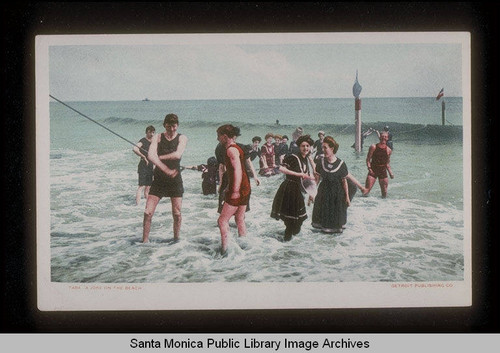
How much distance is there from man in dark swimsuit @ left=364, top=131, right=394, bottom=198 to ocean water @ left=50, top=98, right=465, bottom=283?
0.03m

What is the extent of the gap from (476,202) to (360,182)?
0.62 m

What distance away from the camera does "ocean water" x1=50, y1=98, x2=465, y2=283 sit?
214cm

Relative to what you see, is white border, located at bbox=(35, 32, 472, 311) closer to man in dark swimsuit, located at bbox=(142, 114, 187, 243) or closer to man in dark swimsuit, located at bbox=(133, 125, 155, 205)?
man in dark swimsuit, located at bbox=(142, 114, 187, 243)

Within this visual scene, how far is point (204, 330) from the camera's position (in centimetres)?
216

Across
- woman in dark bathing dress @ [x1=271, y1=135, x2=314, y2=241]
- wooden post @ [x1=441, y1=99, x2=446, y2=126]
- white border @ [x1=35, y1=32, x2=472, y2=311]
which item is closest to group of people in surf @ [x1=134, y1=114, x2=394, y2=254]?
woman in dark bathing dress @ [x1=271, y1=135, x2=314, y2=241]

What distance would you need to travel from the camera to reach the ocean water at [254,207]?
84.4 inches

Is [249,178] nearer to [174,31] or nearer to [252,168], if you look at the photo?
[252,168]

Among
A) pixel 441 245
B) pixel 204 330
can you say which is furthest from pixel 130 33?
pixel 441 245

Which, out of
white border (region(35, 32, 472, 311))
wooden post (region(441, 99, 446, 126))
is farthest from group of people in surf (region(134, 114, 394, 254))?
wooden post (region(441, 99, 446, 126))

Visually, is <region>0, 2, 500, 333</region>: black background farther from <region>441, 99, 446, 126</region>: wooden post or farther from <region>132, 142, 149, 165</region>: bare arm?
<region>132, 142, 149, 165</region>: bare arm

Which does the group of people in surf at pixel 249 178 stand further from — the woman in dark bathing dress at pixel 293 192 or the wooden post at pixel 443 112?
the wooden post at pixel 443 112

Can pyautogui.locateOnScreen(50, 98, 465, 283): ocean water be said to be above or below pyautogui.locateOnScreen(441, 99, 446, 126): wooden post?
below

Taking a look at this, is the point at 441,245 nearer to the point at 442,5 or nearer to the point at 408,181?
the point at 408,181

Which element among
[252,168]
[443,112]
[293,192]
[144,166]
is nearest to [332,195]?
[293,192]
